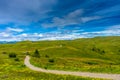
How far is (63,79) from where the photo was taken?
37.6 meters

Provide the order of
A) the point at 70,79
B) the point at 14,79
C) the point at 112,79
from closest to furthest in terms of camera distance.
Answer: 1. the point at 112,79
2. the point at 70,79
3. the point at 14,79

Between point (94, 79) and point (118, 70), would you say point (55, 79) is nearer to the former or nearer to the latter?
point (94, 79)

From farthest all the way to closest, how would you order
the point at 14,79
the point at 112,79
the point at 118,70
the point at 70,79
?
the point at 118,70 < the point at 14,79 < the point at 70,79 < the point at 112,79

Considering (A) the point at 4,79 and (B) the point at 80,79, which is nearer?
(B) the point at 80,79

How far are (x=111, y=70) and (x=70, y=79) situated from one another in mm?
11825

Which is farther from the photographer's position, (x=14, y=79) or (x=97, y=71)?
(x=97, y=71)

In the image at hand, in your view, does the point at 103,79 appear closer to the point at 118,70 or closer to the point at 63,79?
the point at 63,79

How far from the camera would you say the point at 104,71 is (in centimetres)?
4594

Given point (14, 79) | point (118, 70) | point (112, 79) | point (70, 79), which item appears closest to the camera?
point (112, 79)

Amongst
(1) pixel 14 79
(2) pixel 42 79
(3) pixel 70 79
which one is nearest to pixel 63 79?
(3) pixel 70 79

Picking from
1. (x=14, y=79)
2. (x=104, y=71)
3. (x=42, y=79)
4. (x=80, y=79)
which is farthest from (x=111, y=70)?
Answer: (x=14, y=79)

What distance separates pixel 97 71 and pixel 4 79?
18.2 metres

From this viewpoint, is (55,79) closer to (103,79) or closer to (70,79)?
(70,79)

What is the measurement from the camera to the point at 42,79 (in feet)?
127
